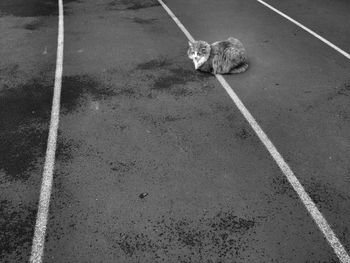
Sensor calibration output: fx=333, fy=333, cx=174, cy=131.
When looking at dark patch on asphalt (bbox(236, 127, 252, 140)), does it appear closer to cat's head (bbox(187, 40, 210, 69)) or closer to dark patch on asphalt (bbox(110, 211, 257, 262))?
dark patch on asphalt (bbox(110, 211, 257, 262))

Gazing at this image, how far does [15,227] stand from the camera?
15.0 feet

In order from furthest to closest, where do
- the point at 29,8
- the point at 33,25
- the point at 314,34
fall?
the point at 29,8
the point at 33,25
the point at 314,34

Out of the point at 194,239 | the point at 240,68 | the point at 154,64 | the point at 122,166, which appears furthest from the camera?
the point at 154,64

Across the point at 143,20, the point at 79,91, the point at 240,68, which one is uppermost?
the point at 240,68

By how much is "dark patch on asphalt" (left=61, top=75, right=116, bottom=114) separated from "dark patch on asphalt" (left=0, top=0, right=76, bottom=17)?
553cm

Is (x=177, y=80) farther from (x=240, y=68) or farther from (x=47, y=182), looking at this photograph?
(x=47, y=182)

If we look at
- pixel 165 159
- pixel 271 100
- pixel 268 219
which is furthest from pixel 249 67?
pixel 268 219

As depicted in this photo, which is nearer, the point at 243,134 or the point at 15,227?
the point at 15,227

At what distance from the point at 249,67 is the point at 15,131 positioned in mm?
5602

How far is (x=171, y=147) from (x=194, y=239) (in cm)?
198

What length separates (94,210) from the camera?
4801mm

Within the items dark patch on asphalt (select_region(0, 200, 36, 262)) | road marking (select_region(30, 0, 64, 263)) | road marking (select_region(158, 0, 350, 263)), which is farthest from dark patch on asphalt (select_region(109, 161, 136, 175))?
road marking (select_region(158, 0, 350, 263))

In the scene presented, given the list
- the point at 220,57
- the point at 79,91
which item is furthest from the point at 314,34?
the point at 79,91

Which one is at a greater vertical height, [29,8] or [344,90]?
[344,90]
